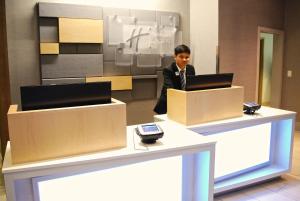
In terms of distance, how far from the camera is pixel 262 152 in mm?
2861

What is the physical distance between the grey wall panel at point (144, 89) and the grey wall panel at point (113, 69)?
0.23 m

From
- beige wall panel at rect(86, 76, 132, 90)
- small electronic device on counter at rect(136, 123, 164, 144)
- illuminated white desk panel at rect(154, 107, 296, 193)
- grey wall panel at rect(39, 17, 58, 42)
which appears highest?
grey wall panel at rect(39, 17, 58, 42)

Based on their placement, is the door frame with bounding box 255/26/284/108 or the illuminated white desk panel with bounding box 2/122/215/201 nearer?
the illuminated white desk panel with bounding box 2/122/215/201

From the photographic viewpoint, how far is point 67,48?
3764 mm

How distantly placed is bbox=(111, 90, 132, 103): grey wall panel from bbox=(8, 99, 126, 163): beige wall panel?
239cm

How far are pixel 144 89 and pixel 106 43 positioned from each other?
36.6 inches

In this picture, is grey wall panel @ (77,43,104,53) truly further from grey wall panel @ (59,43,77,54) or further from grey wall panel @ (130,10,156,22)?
grey wall panel @ (130,10,156,22)

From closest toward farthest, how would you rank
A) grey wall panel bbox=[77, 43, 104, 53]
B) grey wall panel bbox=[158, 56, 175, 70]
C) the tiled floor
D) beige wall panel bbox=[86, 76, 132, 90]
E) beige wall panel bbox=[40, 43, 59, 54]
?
the tiled floor → beige wall panel bbox=[40, 43, 59, 54] → grey wall panel bbox=[77, 43, 104, 53] → beige wall panel bbox=[86, 76, 132, 90] → grey wall panel bbox=[158, 56, 175, 70]

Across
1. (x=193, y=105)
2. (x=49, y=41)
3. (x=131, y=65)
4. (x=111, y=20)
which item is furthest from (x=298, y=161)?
(x=49, y=41)

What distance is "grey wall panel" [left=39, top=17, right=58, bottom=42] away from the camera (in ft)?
11.7

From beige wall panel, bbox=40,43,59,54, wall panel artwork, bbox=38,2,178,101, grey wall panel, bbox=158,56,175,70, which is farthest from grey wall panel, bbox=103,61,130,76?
beige wall panel, bbox=40,43,59,54

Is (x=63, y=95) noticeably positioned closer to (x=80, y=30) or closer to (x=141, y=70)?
(x=80, y=30)

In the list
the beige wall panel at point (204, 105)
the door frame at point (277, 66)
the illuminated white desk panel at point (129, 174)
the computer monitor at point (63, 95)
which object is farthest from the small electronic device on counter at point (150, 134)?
the door frame at point (277, 66)

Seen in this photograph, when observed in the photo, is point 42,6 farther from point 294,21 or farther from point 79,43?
point 294,21
